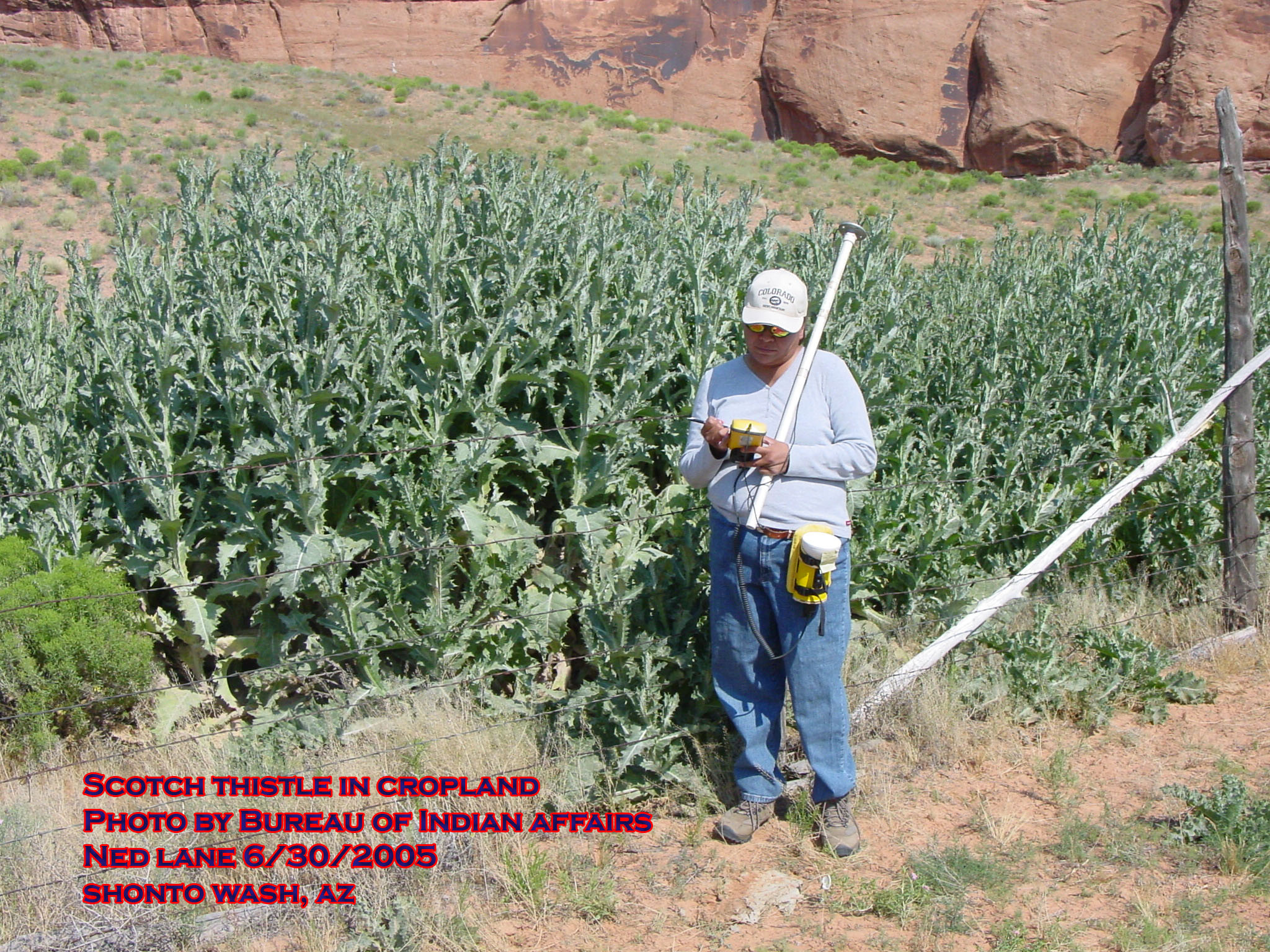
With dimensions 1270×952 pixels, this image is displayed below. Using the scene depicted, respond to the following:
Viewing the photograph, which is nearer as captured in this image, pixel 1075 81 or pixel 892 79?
pixel 1075 81

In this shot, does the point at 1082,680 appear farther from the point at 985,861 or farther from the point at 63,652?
the point at 63,652

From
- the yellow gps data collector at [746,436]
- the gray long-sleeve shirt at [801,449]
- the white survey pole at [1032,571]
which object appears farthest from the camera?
the white survey pole at [1032,571]

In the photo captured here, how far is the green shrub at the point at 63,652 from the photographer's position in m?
4.71

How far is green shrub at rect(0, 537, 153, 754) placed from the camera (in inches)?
185

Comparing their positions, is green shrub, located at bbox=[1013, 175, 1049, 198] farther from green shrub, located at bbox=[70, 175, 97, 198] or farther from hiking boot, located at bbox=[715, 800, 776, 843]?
hiking boot, located at bbox=[715, 800, 776, 843]

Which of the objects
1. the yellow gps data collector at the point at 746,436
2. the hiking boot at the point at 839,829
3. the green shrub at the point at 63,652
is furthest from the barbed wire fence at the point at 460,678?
the yellow gps data collector at the point at 746,436

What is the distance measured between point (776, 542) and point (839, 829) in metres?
1.17

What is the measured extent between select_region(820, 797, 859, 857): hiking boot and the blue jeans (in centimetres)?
6

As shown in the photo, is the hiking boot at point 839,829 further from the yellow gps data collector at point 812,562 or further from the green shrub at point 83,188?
the green shrub at point 83,188

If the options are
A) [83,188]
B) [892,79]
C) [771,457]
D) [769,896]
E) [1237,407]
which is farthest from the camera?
[892,79]

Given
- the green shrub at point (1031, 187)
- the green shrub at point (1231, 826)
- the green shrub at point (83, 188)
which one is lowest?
the green shrub at point (1231, 826)

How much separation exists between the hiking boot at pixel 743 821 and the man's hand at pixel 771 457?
1371mm

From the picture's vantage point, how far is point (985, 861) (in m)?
3.76

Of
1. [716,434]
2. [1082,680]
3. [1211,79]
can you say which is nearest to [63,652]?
[716,434]
